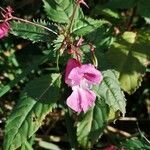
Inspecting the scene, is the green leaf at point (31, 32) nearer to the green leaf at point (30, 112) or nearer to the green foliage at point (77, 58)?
the green foliage at point (77, 58)

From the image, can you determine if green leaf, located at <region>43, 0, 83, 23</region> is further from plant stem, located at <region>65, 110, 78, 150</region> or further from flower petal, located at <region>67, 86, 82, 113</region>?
plant stem, located at <region>65, 110, 78, 150</region>

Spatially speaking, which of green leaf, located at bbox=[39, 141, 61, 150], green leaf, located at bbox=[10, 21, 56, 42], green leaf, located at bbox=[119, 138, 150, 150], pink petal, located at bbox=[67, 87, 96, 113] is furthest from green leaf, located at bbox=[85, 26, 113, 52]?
green leaf, located at bbox=[39, 141, 61, 150]

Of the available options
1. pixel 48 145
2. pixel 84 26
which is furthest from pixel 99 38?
pixel 48 145

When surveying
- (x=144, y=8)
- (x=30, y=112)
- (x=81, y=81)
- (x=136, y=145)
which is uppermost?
(x=144, y=8)

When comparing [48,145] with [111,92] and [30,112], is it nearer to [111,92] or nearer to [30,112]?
[30,112]

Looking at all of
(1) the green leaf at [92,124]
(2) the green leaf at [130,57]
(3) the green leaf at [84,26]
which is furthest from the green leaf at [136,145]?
(3) the green leaf at [84,26]
